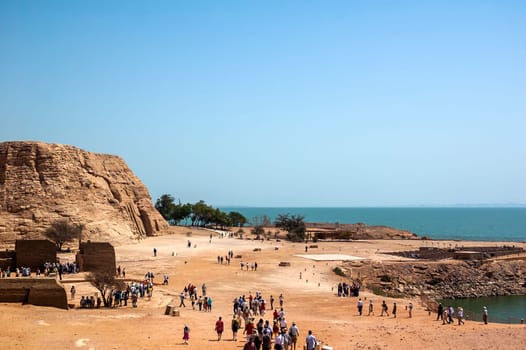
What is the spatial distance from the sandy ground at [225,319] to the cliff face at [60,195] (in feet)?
41.6

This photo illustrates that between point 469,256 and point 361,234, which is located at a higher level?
point 361,234

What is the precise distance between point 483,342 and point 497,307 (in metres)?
21.2

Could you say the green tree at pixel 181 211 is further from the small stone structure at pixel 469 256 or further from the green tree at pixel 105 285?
the green tree at pixel 105 285

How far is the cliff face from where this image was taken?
56.2 m

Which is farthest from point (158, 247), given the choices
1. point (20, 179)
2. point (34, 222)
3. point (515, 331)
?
point (515, 331)

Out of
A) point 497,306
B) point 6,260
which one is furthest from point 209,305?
point 497,306

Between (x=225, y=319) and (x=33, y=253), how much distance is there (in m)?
17.7

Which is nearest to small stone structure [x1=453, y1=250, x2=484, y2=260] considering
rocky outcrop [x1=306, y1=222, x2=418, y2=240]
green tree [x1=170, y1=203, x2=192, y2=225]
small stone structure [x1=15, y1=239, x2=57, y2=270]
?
rocky outcrop [x1=306, y1=222, x2=418, y2=240]

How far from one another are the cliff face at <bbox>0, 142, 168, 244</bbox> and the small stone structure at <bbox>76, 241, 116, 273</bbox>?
2021 cm

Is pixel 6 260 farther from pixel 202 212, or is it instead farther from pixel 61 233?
pixel 202 212

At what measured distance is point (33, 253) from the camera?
1446 inches

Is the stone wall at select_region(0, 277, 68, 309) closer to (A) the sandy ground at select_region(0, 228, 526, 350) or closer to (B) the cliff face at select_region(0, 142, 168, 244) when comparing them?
(A) the sandy ground at select_region(0, 228, 526, 350)

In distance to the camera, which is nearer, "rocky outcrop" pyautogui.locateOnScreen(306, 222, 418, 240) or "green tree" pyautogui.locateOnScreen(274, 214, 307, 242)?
"green tree" pyautogui.locateOnScreen(274, 214, 307, 242)

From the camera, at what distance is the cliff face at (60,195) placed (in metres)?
56.2
